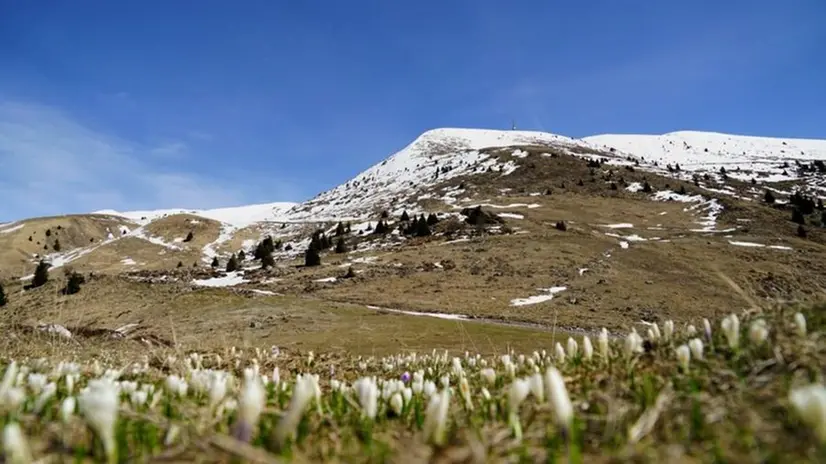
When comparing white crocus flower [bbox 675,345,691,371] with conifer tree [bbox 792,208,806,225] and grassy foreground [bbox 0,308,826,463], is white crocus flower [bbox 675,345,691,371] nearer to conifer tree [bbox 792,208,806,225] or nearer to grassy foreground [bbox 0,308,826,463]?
grassy foreground [bbox 0,308,826,463]

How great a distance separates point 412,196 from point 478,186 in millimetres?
11004

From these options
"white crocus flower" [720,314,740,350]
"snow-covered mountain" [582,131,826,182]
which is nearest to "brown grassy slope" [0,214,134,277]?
"white crocus flower" [720,314,740,350]

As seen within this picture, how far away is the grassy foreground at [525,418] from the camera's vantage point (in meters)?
1.50

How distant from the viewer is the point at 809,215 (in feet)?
178

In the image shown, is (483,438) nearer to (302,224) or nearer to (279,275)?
(279,275)

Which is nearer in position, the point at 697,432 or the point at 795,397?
the point at 795,397

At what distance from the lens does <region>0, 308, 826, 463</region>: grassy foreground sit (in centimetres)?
150

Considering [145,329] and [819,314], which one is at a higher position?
[819,314]

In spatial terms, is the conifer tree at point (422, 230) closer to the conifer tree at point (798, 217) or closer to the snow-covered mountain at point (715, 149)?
the conifer tree at point (798, 217)

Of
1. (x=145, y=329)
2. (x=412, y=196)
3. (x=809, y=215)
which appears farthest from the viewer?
(x=412, y=196)

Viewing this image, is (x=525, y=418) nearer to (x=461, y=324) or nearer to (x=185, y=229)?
(x=461, y=324)

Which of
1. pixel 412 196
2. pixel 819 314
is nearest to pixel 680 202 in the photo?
pixel 412 196

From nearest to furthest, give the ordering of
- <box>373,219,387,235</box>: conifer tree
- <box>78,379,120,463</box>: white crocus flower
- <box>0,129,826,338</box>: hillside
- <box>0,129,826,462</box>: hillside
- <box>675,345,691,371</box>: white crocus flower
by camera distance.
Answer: <box>78,379,120,463</box>: white crocus flower
<box>0,129,826,462</box>: hillside
<box>675,345,691,371</box>: white crocus flower
<box>0,129,826,338</box>: hillside
<box>373,219,387,235</box>: conifer tree

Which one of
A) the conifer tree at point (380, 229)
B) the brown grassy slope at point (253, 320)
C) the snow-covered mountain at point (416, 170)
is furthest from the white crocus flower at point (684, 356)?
the snow-covered mountain at point (416, 170)
